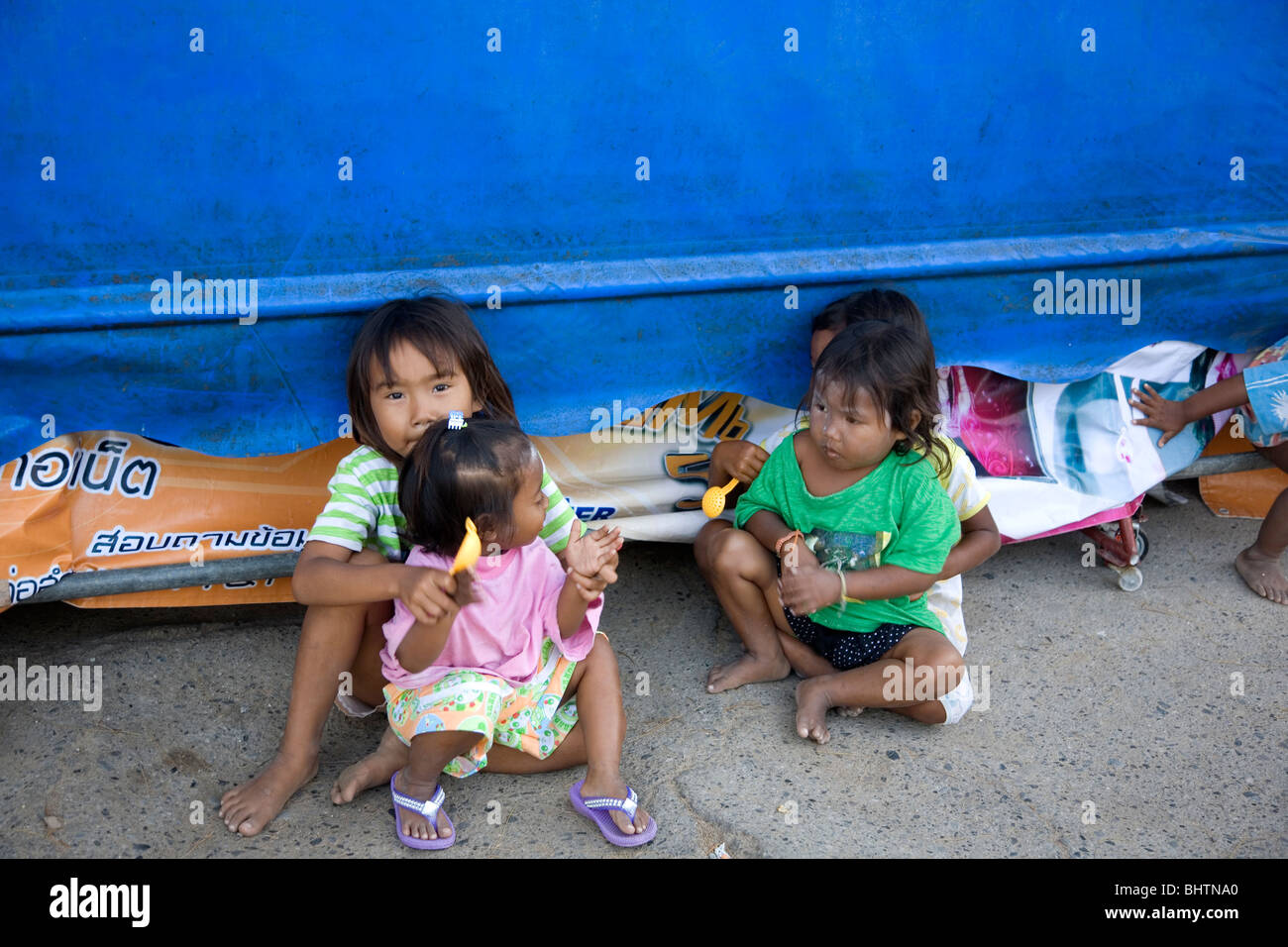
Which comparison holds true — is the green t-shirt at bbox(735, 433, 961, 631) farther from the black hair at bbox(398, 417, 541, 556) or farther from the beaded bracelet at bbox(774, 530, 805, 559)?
the black hair at bbox(398, 417, 541, 556)

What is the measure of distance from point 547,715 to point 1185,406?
6.50ft

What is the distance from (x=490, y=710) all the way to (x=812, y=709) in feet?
2.51

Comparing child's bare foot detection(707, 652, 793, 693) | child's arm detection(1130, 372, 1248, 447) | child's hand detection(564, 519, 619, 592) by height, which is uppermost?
child's arm detection(1130, 372, 1248, 447)

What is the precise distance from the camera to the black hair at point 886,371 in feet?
7.52

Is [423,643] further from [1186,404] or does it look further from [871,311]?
[1186,404]

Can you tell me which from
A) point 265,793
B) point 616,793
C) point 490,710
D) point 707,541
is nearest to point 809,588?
point 707,541

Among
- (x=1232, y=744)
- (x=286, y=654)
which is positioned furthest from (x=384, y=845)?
(x=1232, y=744)

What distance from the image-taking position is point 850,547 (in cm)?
247

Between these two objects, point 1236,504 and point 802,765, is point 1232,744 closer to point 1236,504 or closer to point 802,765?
point 802,765

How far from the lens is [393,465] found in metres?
2.28

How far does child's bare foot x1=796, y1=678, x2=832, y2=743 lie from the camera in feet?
7.86

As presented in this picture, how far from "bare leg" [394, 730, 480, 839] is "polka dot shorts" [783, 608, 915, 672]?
2.79 ft

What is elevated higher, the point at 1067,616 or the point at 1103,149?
the point at 1103,149

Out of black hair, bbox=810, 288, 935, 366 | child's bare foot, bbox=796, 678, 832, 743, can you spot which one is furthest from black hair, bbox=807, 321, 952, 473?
child's bare foot, bbox=796, 678, 832, 743
